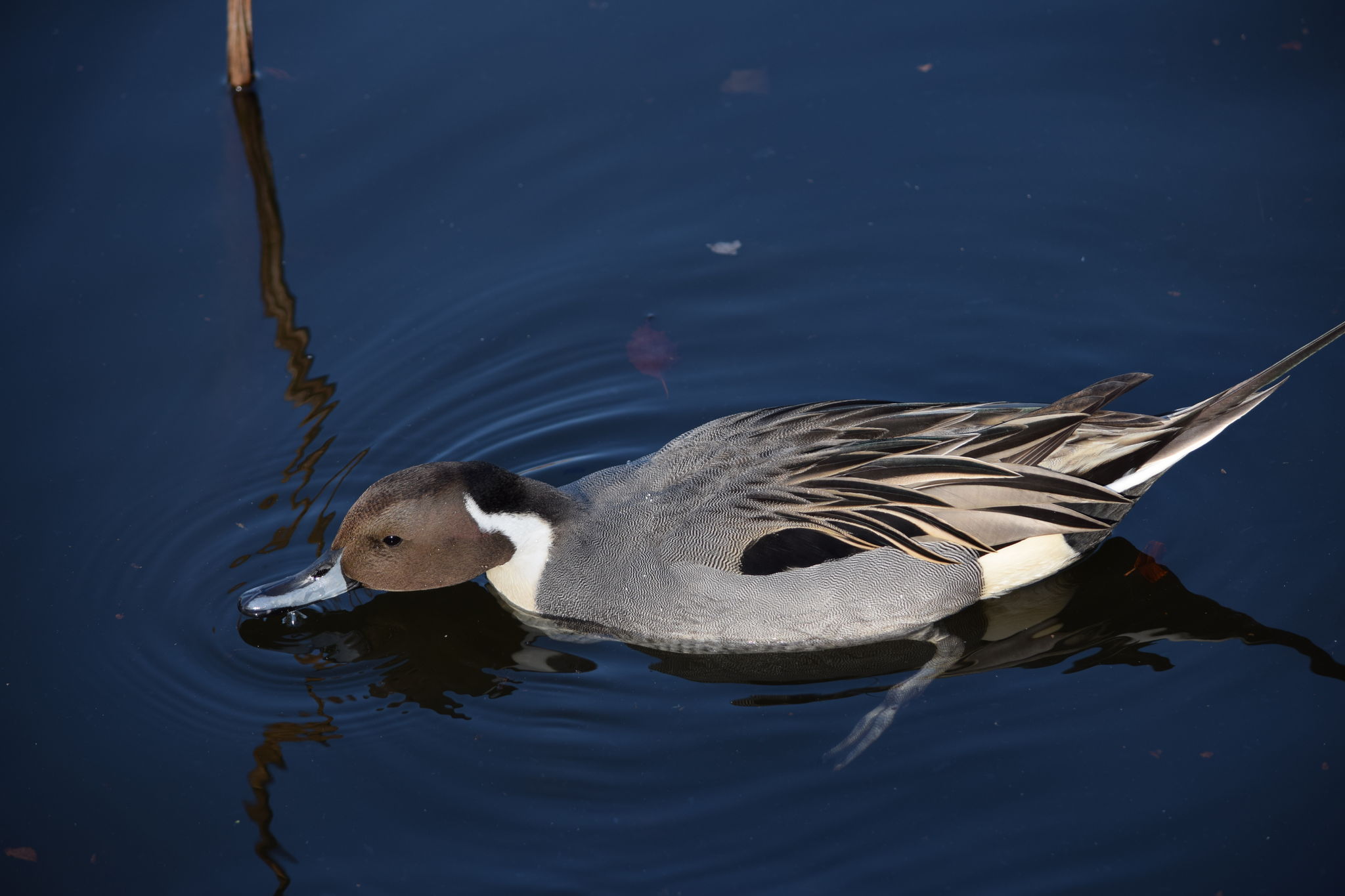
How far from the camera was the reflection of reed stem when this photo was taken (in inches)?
279

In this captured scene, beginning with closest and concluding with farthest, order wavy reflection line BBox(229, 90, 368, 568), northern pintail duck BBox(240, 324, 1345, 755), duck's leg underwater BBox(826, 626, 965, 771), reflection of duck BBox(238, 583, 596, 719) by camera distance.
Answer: duck's leg underwater BBox(826, 626, 965, 771) → northern pintail duck BBox(240, 324, 1345, 755) → reflection of duck BBox(238, 583, 596, 719) → wavy reflection line BBox(229, 90, 368, 568)

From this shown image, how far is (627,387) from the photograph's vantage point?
20.8ft

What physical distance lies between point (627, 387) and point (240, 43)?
10.4ft

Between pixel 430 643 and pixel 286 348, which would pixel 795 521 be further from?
pixel 286 348

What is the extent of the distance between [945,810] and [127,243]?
16.9 ft

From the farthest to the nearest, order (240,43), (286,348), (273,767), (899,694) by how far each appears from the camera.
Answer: (240,43), (286,348), (899,694), (273,767)

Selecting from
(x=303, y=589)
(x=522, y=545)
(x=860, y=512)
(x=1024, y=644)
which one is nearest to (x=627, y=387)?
(x=522, y=545)

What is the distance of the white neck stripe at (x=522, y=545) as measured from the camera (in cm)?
502

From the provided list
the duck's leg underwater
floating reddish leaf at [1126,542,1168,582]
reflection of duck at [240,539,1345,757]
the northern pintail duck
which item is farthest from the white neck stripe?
floating reddish leaf at [1126,542,1168,582]

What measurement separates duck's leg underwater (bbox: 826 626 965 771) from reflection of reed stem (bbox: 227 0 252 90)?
5.05 m

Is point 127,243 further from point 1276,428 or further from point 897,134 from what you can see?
point 1276,428

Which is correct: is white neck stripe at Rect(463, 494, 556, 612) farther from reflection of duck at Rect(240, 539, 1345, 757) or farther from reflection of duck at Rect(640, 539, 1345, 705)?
reflection of duck at Rect(640, 539, 1345, 705)

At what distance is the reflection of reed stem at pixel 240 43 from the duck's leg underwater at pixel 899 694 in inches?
199

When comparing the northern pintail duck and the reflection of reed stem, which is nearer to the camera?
the northern pintail duck
